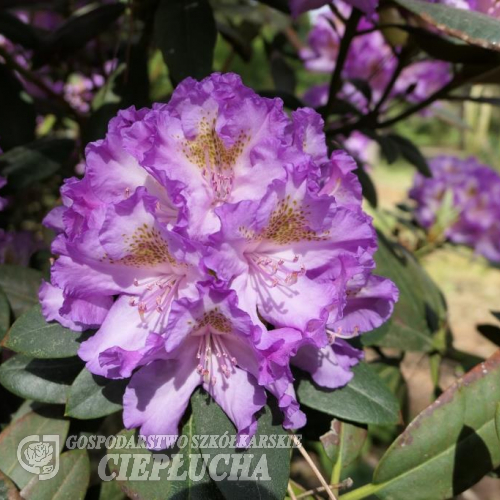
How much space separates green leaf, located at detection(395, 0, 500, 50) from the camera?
0.73 meters

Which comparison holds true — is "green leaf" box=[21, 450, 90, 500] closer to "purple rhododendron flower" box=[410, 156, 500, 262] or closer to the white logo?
the white logo

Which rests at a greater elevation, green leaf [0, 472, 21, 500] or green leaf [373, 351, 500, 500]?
green leaf [373, 351, 500, 500]

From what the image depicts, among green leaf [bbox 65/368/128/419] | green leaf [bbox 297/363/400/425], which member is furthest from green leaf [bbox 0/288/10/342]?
green leaf [bbox 297/363/400/425]

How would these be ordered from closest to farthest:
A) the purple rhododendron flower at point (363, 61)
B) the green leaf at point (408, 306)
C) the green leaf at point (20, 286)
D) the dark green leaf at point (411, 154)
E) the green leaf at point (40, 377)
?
the green leaf at point (40, 377) < the green leaf at point (20, 286) < the green leaf at point (408, 306) < the dark green leaf at point (411, 154) < the purple rhododendron flower at point (363, 61)

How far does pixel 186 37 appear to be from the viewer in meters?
0.98

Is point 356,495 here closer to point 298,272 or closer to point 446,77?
point 298,272

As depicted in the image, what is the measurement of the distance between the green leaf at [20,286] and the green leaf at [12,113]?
0.35 meters

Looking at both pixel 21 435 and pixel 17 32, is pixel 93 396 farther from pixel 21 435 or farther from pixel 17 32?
pixel 17 32

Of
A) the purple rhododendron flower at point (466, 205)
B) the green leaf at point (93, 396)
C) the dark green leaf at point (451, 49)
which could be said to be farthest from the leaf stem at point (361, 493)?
the purple rhododendron flower at point (466, 205)

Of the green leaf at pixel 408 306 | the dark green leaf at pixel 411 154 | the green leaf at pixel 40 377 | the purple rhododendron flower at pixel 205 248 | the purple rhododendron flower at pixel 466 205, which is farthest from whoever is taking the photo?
the purple rhododendron flower at pixel 466 205

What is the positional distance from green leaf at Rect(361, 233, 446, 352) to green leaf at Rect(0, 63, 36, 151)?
725 millimetres

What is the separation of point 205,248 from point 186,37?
19.1 inches

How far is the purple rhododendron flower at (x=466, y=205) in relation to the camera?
1.88 meters

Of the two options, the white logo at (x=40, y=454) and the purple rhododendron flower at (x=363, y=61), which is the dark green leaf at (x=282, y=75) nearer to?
the purple rhododendron flower at (x=363, y=61)
